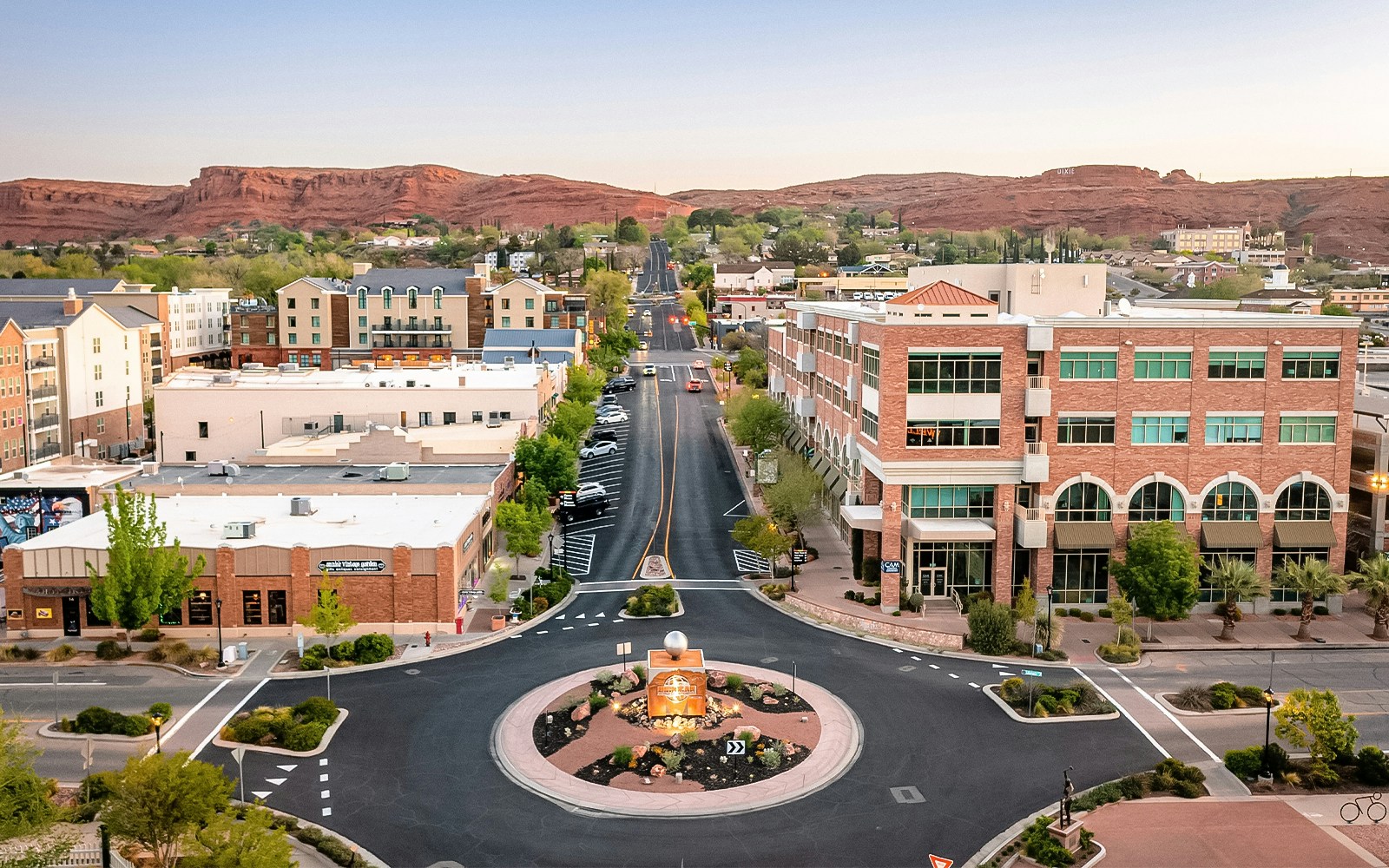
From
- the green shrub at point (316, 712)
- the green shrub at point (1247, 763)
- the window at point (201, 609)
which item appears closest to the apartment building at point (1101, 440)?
the green shrub at point (1247, 763)

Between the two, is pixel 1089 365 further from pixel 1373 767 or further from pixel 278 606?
pixel 278 606

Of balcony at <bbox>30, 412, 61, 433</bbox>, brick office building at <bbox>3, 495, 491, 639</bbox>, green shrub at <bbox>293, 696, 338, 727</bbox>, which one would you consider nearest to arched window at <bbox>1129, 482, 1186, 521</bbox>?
brick office building at <bbox>3, 495, 491, 639</bbox>

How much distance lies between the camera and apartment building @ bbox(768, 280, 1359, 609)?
4928 cm

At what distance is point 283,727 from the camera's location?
114 ft

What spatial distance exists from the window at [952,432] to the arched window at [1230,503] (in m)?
10.8

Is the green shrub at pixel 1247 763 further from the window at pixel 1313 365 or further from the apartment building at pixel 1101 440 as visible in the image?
the window at pixel 1313 365

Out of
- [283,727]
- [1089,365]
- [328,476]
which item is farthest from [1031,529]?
[328,476]

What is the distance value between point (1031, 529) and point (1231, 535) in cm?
974

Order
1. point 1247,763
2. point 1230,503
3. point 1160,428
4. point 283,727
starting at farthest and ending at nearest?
point 1230,503 < point 1160,428 < point 283,727 < point 1247,763

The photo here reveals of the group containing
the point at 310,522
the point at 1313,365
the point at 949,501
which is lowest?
the point at 310,522

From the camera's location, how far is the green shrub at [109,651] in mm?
43719

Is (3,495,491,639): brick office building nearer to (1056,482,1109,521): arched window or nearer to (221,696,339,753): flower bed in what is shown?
(221,696,339,753): flower bed

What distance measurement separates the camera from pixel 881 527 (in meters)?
50.8

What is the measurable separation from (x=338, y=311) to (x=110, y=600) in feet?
297
